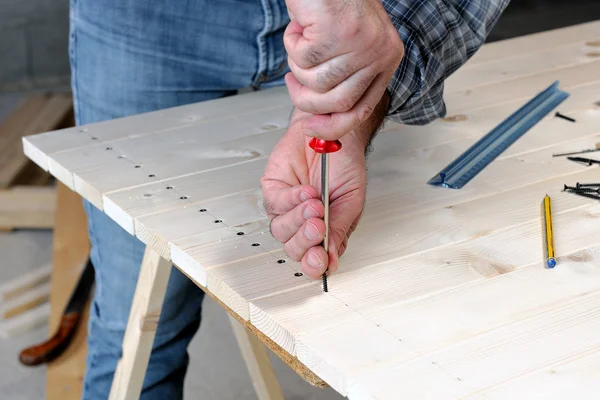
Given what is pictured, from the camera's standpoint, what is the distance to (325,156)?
2.51 ft

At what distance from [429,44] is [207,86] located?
0.42 metres

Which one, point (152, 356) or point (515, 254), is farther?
point (152, 356)

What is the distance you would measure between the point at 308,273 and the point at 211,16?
601mm

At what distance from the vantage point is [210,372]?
203 cm

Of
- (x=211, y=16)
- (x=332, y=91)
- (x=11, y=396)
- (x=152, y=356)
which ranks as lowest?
(x=11, y=396)

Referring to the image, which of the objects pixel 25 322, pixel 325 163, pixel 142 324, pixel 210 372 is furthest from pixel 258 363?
pixel 25 322

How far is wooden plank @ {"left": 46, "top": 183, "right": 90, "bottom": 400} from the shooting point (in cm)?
188

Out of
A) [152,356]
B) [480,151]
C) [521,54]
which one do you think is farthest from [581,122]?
[152,356]

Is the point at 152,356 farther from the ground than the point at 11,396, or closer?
farther from the ground

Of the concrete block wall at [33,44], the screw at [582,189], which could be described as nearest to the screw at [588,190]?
the screw at [582,189]

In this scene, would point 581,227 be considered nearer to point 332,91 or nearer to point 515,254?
point 515,254

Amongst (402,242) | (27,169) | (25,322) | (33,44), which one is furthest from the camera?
(33,44)

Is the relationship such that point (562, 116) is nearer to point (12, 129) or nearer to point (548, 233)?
point (548, 233)

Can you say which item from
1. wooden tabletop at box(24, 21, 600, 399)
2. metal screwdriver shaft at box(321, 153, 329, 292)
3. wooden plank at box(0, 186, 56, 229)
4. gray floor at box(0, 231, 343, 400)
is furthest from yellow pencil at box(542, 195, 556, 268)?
wooden plank at box(0, 186, 56, 229)
